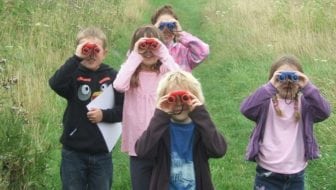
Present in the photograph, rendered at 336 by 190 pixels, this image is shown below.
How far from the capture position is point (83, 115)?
13.3ft

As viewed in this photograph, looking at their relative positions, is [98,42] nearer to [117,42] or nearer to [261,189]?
[261,189]

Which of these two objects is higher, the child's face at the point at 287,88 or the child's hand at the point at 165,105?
the child's face at the point at 287,88

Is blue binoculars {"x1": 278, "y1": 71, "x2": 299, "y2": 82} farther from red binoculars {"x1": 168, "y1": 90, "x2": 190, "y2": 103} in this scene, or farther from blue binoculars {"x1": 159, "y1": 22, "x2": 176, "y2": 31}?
blue binoculars {"x1": 159, "y1": 22, "x2": 176, "y2": 31}

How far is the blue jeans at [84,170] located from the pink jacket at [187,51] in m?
1.29

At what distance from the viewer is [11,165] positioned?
4.17 meters

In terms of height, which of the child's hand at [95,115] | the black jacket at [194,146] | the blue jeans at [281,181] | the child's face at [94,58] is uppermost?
the child's face at [94,58]

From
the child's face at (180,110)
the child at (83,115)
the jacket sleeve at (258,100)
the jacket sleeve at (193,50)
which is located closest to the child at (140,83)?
the child at (83,115)

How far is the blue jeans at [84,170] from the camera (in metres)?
4.04

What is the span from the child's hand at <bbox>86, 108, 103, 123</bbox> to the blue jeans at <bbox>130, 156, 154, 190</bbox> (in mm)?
371

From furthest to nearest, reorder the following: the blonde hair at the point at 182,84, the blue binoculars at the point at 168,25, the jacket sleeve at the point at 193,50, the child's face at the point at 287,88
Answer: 1. the jacket sleeve at the point at 193,50
2. the blue binoculars at the point at 168,25
3. the child's face at the point at 287,88
4. the blonde hair at the point at 182,84

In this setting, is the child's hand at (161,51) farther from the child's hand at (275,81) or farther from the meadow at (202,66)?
the meadow at (202,66)

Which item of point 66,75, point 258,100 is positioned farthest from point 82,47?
point 258,100

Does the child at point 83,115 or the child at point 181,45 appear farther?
the child at point 181,45

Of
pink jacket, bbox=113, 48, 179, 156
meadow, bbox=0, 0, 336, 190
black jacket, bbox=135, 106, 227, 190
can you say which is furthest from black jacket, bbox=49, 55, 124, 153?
black jacket, bbox=135, 106, 227, 190
